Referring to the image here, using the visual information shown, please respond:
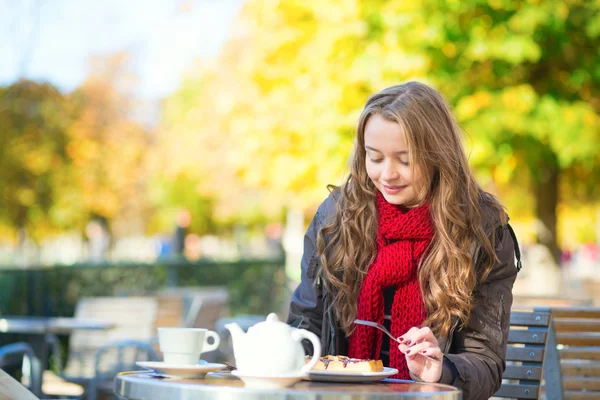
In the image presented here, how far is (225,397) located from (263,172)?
15.0 meters

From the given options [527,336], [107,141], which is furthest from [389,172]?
[107,141]

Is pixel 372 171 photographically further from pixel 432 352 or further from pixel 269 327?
pixel 269 327

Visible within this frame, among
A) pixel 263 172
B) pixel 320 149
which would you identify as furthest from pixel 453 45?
pixel 263 172

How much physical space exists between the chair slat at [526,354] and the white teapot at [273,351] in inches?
65.5

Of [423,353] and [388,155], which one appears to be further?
[388,155]

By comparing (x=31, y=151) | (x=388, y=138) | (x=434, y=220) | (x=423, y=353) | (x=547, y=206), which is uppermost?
(x=31, y=151)

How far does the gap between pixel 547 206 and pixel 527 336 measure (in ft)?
A: 39.3

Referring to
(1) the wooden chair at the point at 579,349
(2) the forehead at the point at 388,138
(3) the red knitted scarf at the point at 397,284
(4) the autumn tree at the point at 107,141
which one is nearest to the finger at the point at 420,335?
(3) the red knitted scarf at the point at 397,284

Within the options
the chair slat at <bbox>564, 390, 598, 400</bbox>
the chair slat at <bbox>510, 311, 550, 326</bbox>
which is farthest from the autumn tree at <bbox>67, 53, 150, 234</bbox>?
the chair slat at <bbox>510, 311, 550, 326</bbox>

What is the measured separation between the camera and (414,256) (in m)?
3.56

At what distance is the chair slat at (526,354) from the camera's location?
414 centimetres

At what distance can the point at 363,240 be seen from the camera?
3.70 meters

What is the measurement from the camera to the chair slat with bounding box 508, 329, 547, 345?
4.18m

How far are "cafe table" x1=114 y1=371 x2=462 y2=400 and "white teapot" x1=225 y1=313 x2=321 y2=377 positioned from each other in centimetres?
5
